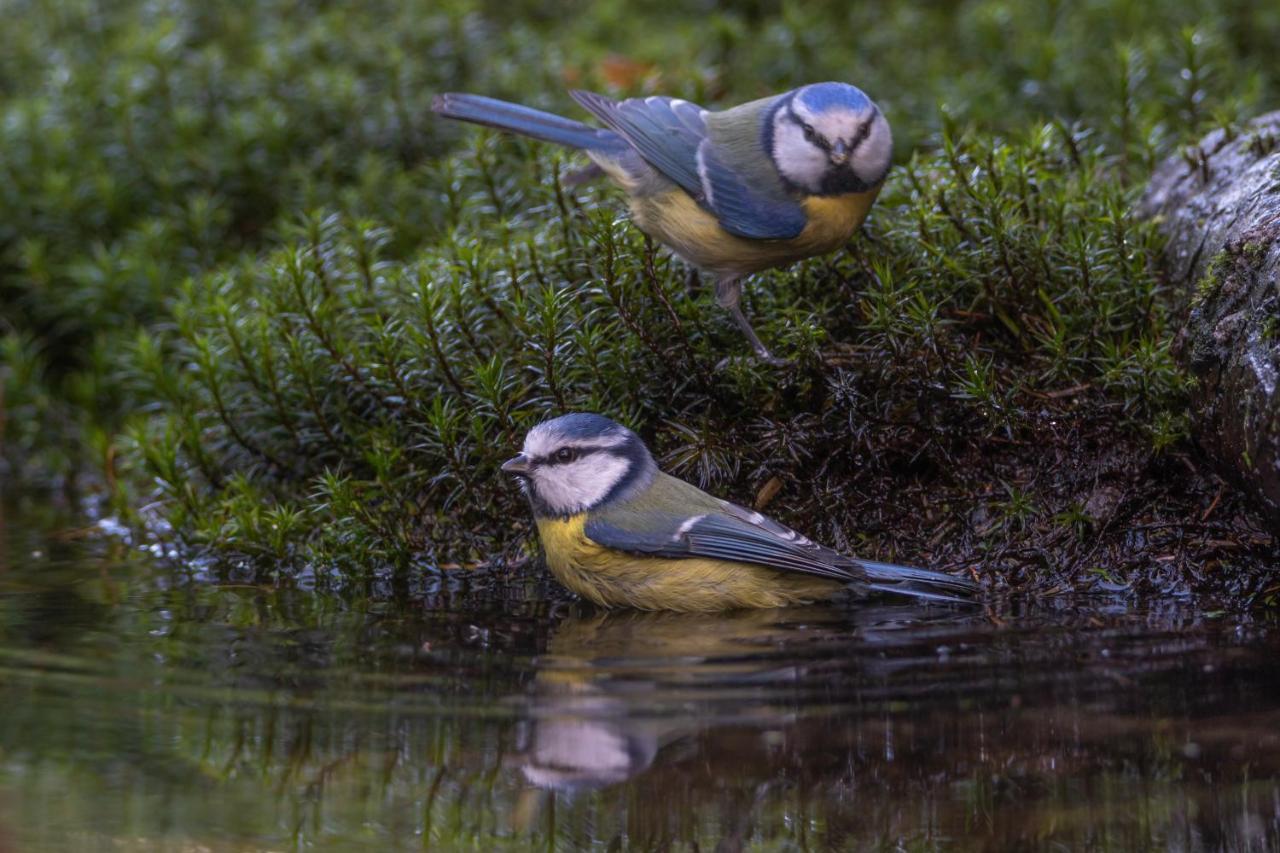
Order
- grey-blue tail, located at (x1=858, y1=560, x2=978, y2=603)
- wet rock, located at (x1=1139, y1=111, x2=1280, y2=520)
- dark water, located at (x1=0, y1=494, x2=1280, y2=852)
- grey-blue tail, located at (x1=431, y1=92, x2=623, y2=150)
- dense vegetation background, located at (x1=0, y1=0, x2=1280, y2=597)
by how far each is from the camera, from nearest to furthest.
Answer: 1. dark water, located at (x1=0, y1=494, x2=1280, y2=852)
2. wet rock, located at (x1=1139, y1=111, x2=1280, y2=520)
3. grey-blue tail, located at (x1=858, y1=560, x2=978, y2=603)
4. dense vegetation background, located at (x1=0, y1=0, x2=1280, y2=597)
5. grey-blue tail, located at (x1=431, y1=92, x2=623, y2=150)

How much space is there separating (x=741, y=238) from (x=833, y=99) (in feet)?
1.91

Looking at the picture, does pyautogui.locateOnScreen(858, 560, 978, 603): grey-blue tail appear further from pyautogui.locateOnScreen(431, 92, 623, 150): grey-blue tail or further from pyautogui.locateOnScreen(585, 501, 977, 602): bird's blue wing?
pyautogui.locateOnScreen(431, 92, 623, 150): grey-blue tail

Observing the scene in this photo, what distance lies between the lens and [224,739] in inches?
115

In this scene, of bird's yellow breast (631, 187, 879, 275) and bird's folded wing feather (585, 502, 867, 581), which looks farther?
bird's yellow breast (631, 187, 879, 275)

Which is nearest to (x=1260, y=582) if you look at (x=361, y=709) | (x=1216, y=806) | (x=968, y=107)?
(x=1216, y=806)

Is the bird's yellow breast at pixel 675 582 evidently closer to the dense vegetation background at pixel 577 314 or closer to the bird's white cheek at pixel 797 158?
the dense vegetation background at pixel 577 314

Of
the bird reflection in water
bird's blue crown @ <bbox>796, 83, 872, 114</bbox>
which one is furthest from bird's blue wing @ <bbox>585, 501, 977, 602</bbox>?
bird's blue crown @ <bbox>796, 83, 872, 114</bbox>

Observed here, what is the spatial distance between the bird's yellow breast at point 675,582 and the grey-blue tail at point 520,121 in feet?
5.26

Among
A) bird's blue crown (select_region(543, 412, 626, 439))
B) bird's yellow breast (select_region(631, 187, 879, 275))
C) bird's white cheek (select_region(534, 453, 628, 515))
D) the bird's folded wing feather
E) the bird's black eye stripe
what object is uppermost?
bird's yellow breast (select_region(631, 187, 879, 275))

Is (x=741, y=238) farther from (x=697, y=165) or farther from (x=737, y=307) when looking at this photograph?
(x=697, y=165)

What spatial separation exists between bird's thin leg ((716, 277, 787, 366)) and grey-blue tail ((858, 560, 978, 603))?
84cm

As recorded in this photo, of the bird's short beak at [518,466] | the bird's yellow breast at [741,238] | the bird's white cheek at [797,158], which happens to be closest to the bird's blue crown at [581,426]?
the bird's short beak at [518,466]

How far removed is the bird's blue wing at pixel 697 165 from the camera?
452 centimetres

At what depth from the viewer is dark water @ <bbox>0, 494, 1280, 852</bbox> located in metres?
2.46
